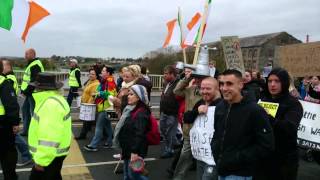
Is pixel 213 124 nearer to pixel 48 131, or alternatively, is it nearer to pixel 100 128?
pixel 48 131

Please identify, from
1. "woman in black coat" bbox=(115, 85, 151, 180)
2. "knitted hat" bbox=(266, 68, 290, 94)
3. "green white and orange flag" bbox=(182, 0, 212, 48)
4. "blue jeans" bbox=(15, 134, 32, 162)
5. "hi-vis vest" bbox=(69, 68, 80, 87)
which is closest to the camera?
"knitted hat" bbox=(266, 68, 290, 94)

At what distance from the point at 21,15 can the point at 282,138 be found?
196 inches

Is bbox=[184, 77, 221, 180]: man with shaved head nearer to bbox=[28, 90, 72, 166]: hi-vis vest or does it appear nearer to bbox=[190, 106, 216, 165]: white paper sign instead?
bbox=[190, 106, 216, 165]: white paper sign

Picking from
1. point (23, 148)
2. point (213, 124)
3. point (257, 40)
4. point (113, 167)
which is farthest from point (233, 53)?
point (257, 40)

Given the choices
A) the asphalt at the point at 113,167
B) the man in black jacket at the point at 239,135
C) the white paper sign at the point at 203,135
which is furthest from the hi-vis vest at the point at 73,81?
the man in black jacket at the point at 239,135

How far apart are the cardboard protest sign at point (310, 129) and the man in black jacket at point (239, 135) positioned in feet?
9.69

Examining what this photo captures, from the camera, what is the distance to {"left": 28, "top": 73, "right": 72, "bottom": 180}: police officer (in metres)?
3.73

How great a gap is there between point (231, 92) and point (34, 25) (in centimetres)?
481

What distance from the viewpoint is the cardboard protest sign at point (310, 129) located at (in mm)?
5992

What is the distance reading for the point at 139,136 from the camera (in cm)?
475

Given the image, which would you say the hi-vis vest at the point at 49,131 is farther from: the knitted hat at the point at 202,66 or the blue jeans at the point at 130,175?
the knitted hat at the point at 202,66

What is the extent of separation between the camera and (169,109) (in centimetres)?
725

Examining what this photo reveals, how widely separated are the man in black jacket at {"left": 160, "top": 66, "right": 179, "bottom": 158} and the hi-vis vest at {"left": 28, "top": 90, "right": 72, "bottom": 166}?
10.9ft

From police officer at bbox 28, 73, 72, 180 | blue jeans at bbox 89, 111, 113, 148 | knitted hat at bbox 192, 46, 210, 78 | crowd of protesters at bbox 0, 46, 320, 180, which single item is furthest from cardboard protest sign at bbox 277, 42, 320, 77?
police officer at bbox 28, 73, 72, 180
